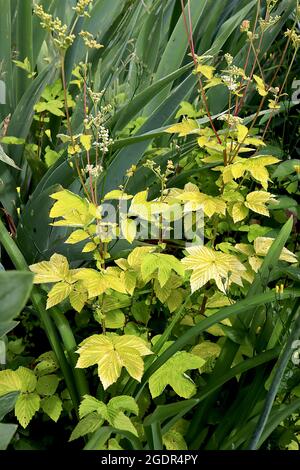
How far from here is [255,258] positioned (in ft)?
4.51

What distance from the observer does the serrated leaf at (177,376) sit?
3.95 ft

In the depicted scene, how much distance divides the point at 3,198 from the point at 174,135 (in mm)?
551

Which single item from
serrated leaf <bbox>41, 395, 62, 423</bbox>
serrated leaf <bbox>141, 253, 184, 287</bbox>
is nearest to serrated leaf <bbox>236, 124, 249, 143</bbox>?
serrated leaf <bbox>141, 253, 184, 287</bbox>

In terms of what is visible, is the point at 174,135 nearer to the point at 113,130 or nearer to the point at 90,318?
the point at 113,130

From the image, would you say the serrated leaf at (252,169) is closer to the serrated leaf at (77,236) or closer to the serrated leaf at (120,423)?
the serrated leaf at (77,236)

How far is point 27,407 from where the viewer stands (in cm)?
125

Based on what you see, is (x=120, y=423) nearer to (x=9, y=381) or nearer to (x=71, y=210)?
(x=9, y=381)

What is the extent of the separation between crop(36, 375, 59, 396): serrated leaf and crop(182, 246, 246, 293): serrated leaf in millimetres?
343

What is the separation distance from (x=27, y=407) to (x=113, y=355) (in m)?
0.21

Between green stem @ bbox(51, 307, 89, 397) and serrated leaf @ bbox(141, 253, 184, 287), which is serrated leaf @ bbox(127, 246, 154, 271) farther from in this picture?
green stem @ bbox(51, 307, 89, 397)

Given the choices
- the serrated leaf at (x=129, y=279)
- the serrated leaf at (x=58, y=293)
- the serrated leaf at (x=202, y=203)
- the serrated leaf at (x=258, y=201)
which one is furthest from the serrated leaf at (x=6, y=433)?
the serrated leaf at (x=258, y=201)

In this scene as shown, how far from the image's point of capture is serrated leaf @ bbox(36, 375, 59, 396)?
1290 mm
